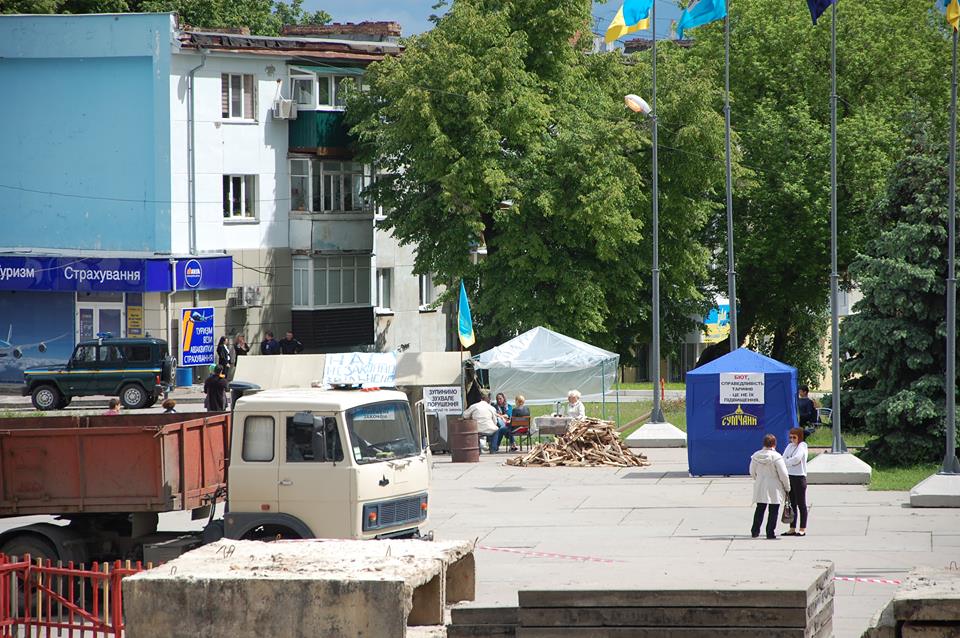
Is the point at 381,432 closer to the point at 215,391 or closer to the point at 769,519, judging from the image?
the point at 769,519

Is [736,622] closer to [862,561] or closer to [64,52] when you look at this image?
[862,561]

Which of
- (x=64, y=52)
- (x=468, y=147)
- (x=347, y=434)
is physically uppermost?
(x=64, y=52)

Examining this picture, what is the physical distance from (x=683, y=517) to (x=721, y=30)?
32795 millimetres

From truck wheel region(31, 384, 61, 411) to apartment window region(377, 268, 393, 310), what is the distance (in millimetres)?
15520

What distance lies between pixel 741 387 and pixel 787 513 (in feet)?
18.9

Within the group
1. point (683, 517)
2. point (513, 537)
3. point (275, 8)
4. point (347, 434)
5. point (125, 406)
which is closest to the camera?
→ point (347, 434)

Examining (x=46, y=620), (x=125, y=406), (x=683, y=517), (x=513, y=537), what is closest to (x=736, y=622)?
(x=46, y=620)

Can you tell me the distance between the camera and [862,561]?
1739 cm

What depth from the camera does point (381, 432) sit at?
615 inches

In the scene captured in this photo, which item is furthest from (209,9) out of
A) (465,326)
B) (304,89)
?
(465,326)

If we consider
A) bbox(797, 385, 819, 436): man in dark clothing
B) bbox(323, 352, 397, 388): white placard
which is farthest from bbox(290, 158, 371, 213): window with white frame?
bbox(797, 385, 819, 436): man in dark clothing

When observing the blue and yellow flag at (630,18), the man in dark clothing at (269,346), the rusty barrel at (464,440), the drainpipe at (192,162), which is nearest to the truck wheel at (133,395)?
the drainpipe at (192,162)

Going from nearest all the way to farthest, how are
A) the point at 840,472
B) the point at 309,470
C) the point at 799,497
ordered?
the point at 309,470, the point at 799,497, the point at 840,472

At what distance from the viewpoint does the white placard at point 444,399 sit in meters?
29.2
